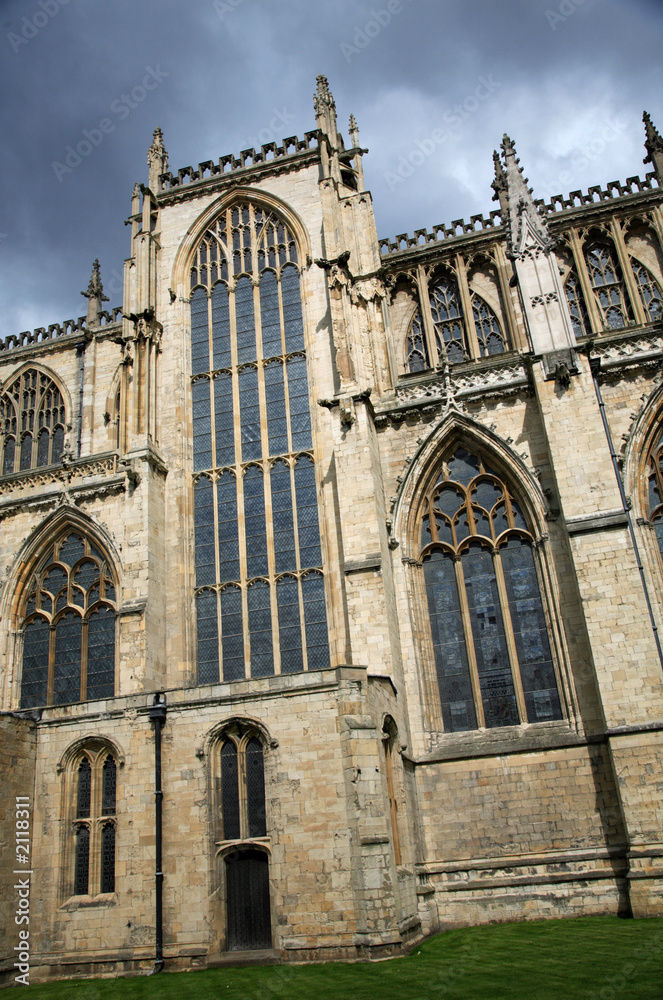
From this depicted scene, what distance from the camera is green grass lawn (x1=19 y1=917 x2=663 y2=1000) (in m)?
10.2

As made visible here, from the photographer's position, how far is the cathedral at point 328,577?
14.8 metres

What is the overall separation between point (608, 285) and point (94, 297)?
1647 centimetres

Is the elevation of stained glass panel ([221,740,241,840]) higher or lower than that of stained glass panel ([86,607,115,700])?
lower

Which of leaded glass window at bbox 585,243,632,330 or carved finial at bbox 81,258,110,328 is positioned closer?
leaded glass window at bbox 585,243,632,330

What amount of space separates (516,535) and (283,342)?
8.72m

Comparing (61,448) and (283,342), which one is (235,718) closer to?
(283,342)

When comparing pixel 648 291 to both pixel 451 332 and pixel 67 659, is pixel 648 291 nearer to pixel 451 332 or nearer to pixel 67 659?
pixel 451 332

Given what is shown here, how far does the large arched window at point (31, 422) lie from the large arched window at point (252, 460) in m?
5.40

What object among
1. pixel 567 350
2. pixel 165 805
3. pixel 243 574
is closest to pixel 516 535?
pixel 567 350

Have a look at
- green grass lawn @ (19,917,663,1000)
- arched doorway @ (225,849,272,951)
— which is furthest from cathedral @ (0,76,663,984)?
green grass lawn @ (19,917,663,1000)

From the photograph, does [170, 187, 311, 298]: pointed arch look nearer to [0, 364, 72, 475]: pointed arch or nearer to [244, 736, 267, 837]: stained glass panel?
[0, 364, 72, 475]: pointed arch

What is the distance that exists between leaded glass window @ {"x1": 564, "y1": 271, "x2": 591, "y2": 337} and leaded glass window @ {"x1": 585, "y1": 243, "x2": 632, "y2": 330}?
1.30 feet

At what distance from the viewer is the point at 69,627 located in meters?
21.3

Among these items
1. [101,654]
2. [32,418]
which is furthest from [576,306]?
[32,418]
